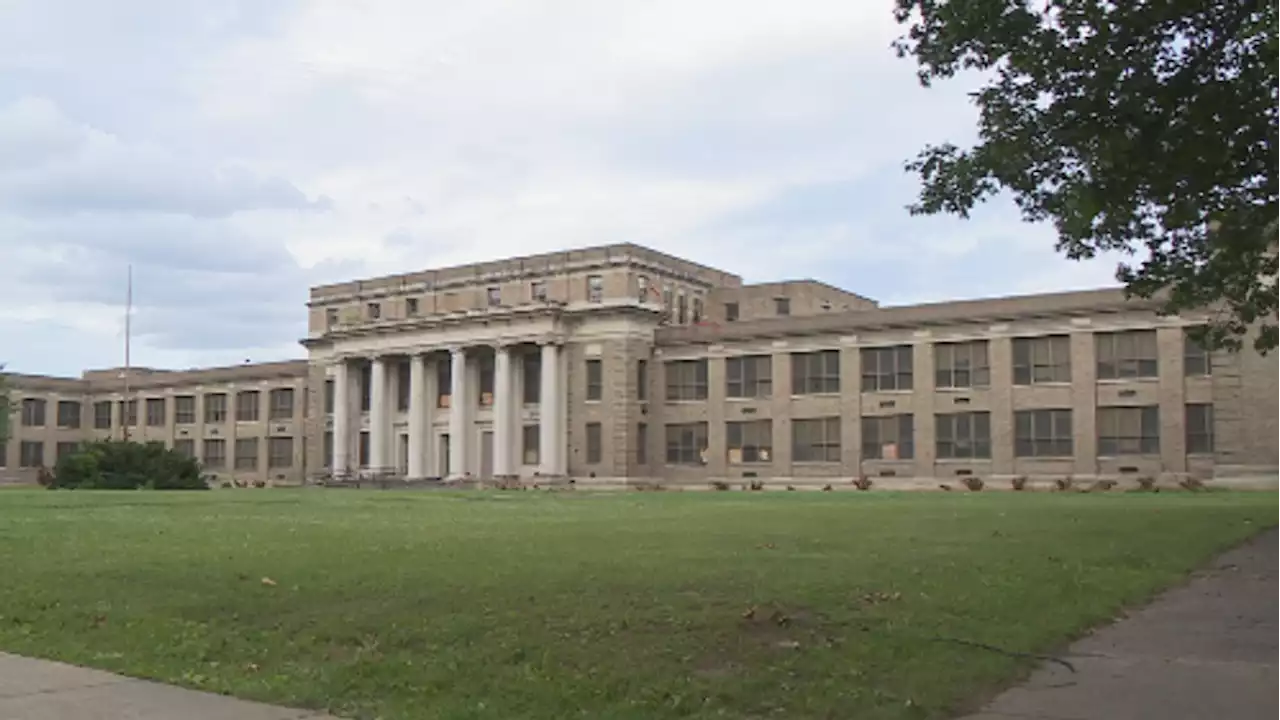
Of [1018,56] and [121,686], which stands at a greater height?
[1018,56]

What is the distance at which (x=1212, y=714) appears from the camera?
27.5 ft

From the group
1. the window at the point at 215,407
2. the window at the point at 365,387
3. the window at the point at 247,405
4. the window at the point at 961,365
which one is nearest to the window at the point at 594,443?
the window at the point at 365,387

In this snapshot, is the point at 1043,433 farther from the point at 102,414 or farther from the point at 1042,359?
the point at 102,414

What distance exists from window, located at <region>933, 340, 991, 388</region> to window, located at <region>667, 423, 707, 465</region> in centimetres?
1586

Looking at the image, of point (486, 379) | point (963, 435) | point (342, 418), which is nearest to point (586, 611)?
point (963, 435)

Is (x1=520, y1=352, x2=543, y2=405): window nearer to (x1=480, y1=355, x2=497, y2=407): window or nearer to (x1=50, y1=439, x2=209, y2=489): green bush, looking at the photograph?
(x1=480, y1=355, x2=497, y2=407): window

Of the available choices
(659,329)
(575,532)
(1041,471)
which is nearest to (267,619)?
(575,532)

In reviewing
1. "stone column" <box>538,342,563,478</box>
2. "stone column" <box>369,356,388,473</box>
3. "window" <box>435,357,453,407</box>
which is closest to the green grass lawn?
"stone column" <box>538,342,563,478</box>

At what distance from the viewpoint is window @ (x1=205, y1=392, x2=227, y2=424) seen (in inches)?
3962

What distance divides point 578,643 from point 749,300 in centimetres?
7820

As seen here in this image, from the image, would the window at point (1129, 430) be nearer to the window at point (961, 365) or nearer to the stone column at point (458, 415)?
the window at point (961, 365)

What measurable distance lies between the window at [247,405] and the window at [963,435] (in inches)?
2306

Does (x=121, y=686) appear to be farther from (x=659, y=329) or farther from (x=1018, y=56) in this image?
(x=659, y=329)

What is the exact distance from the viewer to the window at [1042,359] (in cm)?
6019
